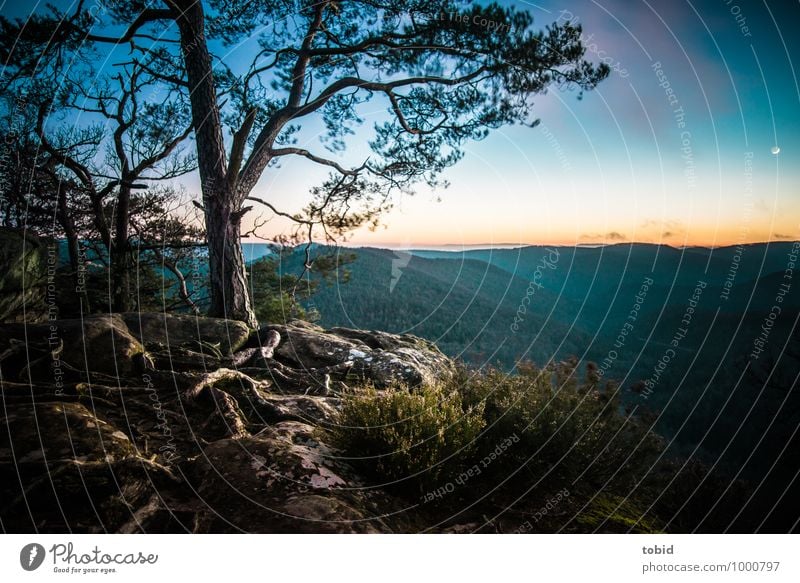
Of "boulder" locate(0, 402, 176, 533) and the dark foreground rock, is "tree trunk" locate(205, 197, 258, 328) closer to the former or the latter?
the dark foreground rock

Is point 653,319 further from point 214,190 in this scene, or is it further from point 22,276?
point 22,276

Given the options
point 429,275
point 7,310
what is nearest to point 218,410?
point 7,310

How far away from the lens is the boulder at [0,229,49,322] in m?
5.85

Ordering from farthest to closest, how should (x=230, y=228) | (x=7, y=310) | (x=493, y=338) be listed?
(x=493, y=338)
(x=230, y=228)
(x=7, y=310)

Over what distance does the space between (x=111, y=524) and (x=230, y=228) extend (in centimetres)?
628

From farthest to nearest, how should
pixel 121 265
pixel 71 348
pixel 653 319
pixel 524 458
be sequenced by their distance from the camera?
pixel 653 319 → pixel 121 265 → pixel 71 348 → pixel 524 458

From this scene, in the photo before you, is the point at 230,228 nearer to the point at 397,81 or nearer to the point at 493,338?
the point at 397,81

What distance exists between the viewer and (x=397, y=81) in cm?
820

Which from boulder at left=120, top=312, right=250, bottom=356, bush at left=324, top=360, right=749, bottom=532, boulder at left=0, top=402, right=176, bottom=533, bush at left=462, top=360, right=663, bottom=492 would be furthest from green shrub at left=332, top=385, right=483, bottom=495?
boulder at left=120, top=312, right=250, bottom=356

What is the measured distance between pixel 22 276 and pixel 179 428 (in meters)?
3.97
